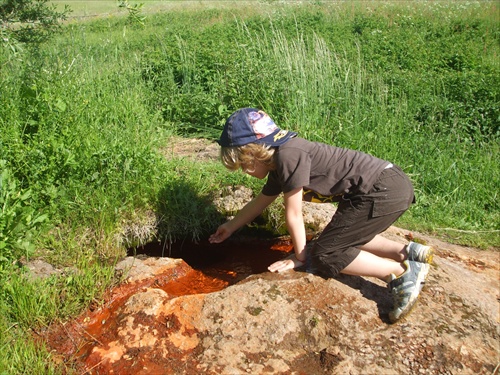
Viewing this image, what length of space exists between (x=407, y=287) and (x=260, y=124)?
127cm

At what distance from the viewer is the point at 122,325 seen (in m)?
2.99

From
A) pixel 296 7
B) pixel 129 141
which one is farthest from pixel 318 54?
pixel 296 7

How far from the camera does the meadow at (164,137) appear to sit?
3438 mm

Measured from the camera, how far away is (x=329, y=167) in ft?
10.4

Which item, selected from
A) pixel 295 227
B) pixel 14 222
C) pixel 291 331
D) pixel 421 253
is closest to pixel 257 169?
pixel 295 227

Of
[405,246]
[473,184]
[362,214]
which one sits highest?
[362,214]

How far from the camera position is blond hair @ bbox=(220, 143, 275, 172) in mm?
3072

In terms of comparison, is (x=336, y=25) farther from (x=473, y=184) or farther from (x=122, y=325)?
(x=122, y=325)

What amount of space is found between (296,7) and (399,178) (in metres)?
11.4

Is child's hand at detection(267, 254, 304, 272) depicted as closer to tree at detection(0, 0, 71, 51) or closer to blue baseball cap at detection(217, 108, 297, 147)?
blue baseball cap at detection(217, 108, 297, 147)

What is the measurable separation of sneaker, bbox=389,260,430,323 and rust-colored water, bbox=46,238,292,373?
1213 millimetres

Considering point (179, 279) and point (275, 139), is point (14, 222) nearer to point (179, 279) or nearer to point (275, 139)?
point (179, 279)

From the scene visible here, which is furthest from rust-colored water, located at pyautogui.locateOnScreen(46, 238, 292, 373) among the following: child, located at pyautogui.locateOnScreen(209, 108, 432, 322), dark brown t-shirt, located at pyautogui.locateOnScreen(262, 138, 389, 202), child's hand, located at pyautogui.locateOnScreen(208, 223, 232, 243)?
dark brown t-shirt, located at pyautogui.locateOnScreen(262, 138, 389, 202)

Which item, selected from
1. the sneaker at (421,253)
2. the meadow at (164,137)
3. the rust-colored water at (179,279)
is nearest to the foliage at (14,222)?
the meadow at (164,137)
